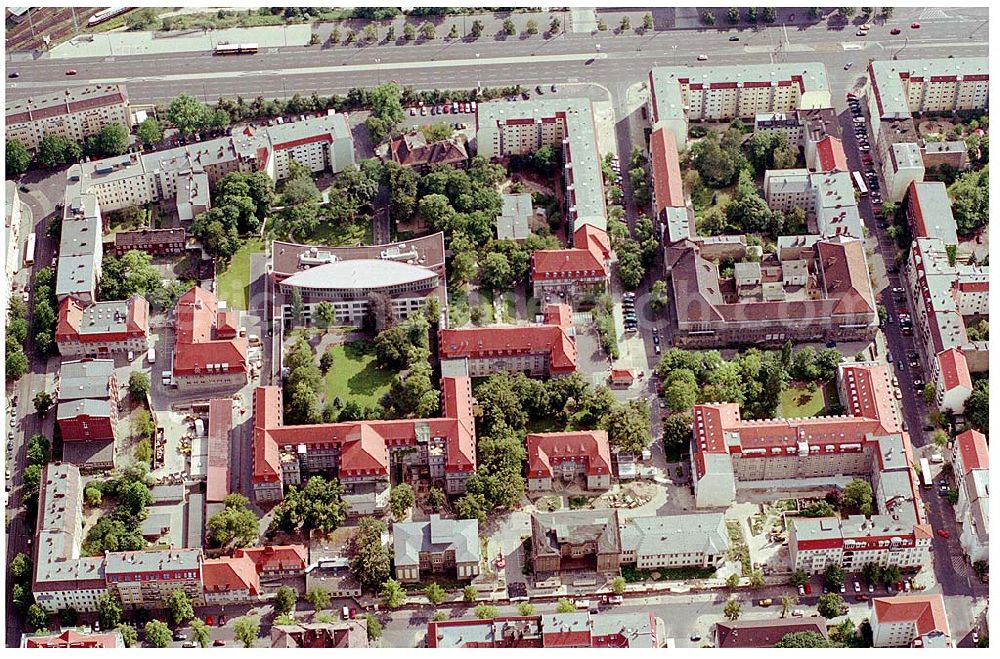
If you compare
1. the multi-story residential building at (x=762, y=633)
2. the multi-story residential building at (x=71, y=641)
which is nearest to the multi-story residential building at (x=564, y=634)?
the multi-story residential building at (x=762, y=633)

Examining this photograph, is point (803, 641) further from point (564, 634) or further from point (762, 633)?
point (564, 634)

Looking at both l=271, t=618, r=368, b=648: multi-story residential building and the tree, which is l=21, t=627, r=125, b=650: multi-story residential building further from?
the tree

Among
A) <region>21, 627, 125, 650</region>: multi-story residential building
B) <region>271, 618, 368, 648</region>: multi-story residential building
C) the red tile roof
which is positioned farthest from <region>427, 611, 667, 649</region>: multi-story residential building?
<region>21, 627, 125, 650</region>: multi-story residential building

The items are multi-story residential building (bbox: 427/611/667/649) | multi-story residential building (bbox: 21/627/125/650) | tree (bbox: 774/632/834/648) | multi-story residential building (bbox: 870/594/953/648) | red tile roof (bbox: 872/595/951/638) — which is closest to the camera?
tree (bbox: 774/632/834/648)

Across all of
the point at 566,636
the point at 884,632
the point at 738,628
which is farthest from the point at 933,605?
the point at 566,636

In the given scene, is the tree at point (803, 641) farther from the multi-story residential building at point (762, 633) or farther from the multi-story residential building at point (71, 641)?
the multi-story residential building at point (71, 641)

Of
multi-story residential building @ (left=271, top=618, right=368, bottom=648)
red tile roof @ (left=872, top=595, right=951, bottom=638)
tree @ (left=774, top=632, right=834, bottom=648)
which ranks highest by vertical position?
multi-story residential building @ (left=271, top=618, right=368, bottom=648)
